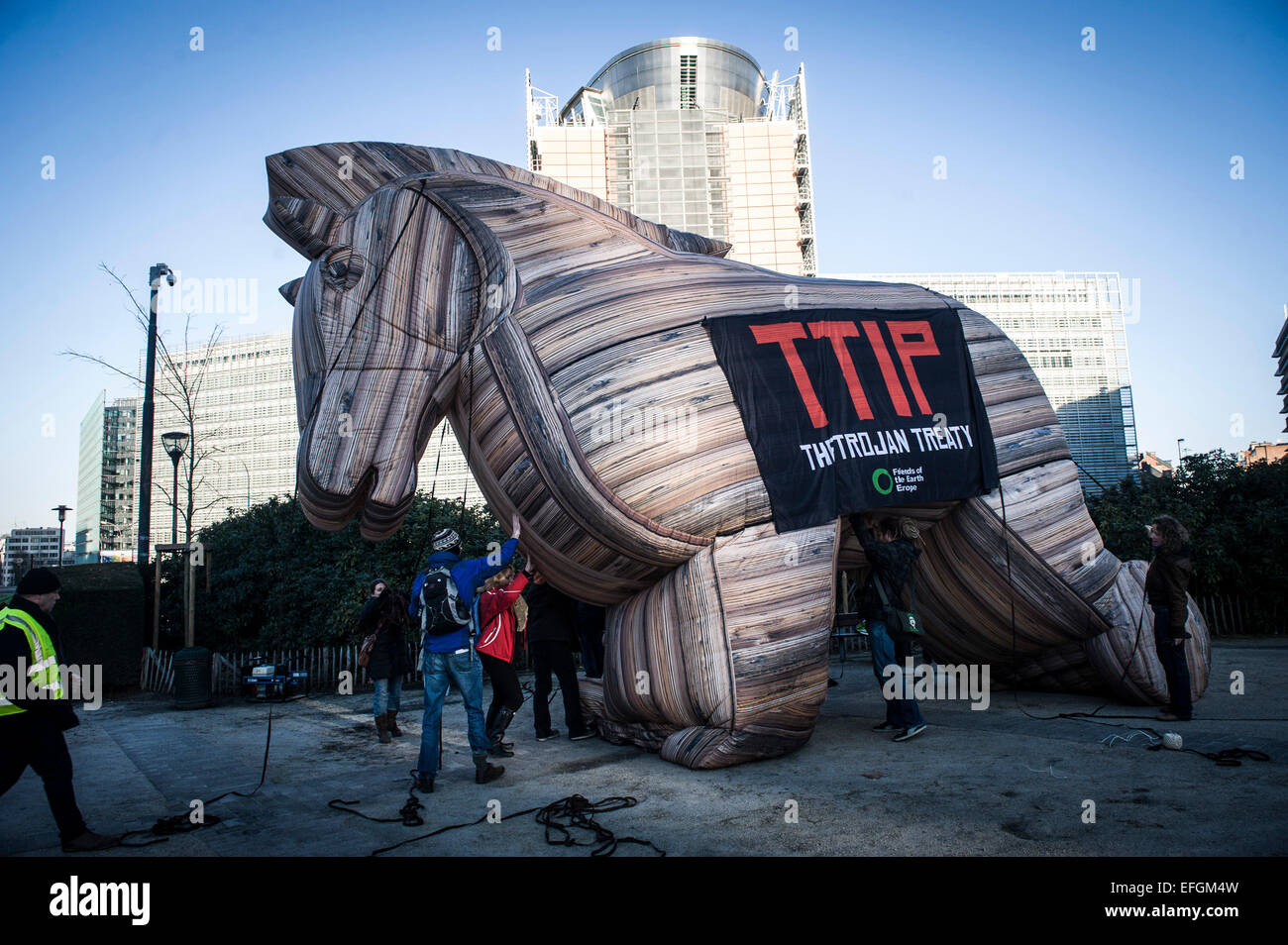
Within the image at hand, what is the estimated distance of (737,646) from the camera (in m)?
4.70

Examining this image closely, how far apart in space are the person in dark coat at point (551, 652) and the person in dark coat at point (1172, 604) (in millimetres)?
4450

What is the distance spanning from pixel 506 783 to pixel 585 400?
2503mm

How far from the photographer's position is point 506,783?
4.93m

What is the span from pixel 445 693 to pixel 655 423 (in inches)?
88.2

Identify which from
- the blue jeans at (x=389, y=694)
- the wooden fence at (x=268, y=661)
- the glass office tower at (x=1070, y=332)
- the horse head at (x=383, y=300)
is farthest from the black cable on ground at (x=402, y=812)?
the glass office tower at (x=1070, y=332)

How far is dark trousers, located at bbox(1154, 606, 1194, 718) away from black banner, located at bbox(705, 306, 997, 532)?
1570 millimetres

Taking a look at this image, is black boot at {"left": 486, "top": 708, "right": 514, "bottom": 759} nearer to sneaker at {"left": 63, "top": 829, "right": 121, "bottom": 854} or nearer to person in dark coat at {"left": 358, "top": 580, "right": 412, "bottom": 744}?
person in dark coat at {"left": 358, "top": 580, "right": 412, "bottom": 744}

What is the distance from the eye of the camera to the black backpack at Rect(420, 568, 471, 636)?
16.9 ft

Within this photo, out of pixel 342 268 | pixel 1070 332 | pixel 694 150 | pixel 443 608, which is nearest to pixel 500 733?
pixel 443 608

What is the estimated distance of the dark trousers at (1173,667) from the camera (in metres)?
5.59

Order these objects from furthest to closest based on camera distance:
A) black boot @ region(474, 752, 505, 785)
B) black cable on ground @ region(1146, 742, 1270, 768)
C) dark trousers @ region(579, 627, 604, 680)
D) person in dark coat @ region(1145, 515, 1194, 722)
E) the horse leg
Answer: dark trousers @ region(579, 627, 604, 680), person in dark coat @ region(1145, 515, 1194, 722), black boot @ region(474, 752, 505, 785), the horse leg, black cable on ground @ region(1146, 742, 1270, 768)

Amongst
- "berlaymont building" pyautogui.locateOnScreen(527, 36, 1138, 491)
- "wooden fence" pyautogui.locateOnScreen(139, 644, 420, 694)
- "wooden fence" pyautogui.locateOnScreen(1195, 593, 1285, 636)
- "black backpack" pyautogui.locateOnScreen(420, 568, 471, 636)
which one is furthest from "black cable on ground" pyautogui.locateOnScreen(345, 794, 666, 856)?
"berlaymont building" pyautogui.locateOnScreen(527, 36, 1138, 491)

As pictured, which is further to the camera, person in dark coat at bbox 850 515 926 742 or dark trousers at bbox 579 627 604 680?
dark trousers at bbox 579 627 604 680

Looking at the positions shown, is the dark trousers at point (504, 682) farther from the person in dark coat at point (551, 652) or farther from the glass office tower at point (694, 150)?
the glass office tower at point (694, 150)
